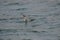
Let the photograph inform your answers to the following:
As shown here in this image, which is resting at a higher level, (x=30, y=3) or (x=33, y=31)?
(x=30, y=3)

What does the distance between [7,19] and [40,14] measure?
22 cm

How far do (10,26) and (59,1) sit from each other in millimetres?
360

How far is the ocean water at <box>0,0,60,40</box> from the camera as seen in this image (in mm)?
942

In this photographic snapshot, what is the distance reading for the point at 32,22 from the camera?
38.3 inches

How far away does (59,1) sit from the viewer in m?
1.01

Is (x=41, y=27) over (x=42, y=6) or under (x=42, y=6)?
under

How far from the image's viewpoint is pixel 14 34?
3.14 feet

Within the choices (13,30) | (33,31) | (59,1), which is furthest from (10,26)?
(59,1)

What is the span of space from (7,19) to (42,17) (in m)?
0.23

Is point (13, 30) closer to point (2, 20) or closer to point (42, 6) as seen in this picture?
point (2, 20)

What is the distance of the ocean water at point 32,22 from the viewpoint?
37.1 inches

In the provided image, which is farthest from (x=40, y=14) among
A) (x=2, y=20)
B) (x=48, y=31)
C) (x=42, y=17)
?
(x=2, y=20)

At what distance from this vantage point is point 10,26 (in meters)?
0.98

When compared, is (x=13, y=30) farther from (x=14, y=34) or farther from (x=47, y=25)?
(x=47, y=25)
